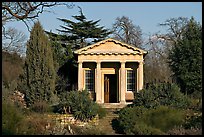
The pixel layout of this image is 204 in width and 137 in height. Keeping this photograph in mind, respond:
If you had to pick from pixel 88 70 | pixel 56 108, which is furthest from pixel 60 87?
pixel 56 108

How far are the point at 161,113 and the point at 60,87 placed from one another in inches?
685

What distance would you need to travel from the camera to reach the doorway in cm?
3450

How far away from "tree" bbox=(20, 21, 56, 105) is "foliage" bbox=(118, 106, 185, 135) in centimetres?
903

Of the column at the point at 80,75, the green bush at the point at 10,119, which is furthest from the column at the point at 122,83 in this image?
the green bush at the point at 10,119

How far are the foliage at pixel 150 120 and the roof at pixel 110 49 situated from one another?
1295 centimetres

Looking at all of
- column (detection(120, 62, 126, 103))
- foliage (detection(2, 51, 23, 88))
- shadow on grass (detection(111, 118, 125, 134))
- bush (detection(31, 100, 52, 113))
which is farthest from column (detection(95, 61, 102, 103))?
shadow on grass (detection(111, 118, 125, 134))

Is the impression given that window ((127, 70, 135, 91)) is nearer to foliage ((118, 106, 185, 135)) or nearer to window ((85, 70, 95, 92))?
window ((85, 70, 95, 92))

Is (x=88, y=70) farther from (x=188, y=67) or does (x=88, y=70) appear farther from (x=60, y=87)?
(x=188, y=67)

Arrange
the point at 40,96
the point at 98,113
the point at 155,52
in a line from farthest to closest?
the point at 155,52
the point at 40,96
the point at 98,113

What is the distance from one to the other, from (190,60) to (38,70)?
10.1m

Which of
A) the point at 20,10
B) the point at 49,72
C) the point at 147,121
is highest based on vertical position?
the point at 20,10

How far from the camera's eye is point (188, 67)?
27.2 metres

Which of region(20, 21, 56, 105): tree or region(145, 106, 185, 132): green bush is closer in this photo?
region(145, 106, 185, 132): green bush

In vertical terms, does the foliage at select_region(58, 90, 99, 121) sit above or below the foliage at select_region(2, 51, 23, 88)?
below
